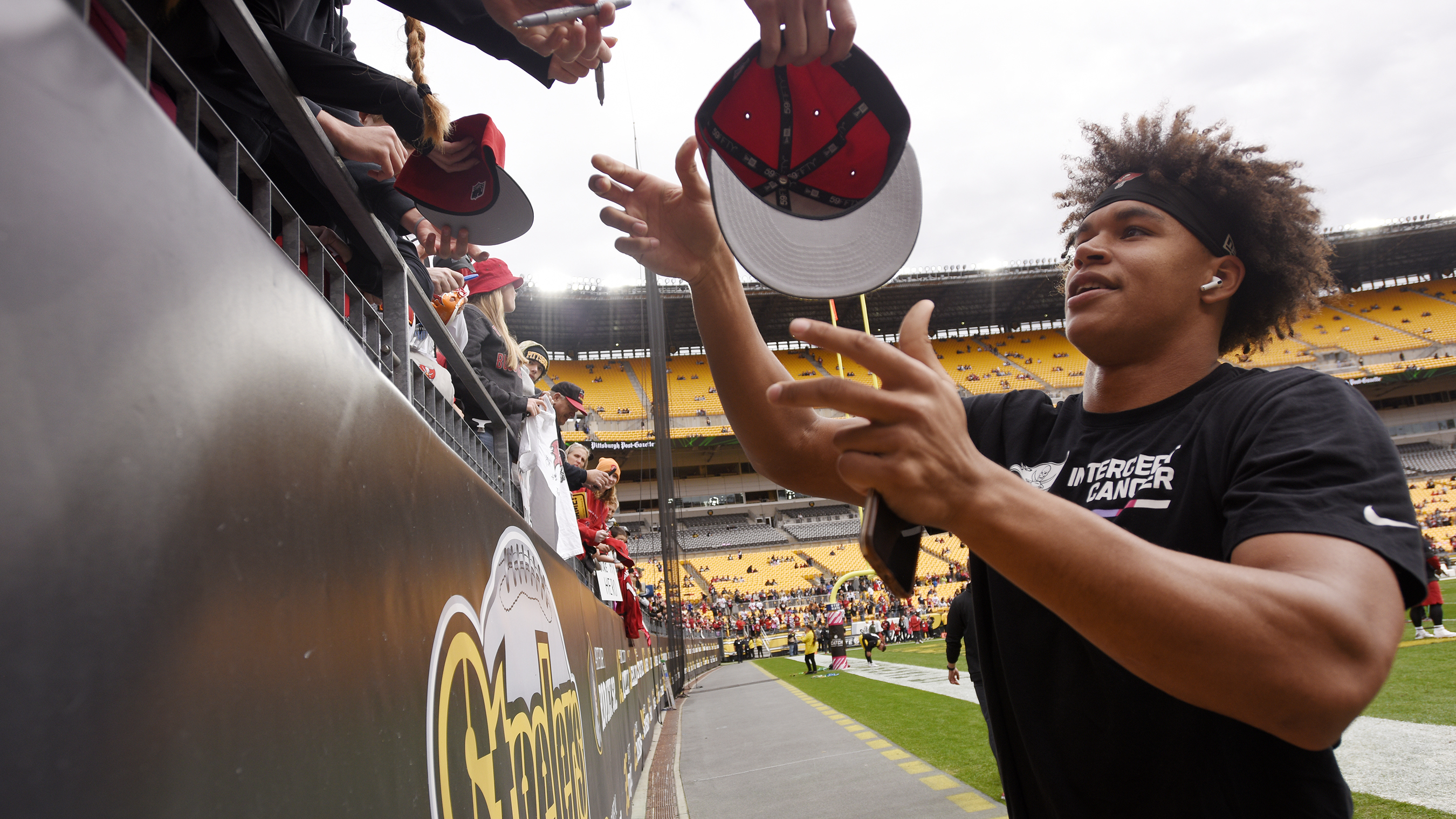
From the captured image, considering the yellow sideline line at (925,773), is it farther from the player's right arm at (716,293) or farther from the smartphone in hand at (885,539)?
the smartphone in hand at (885,539)

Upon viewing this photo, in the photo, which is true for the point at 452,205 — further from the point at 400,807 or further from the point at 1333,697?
the point at 1333,697

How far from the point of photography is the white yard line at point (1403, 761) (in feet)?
11.6

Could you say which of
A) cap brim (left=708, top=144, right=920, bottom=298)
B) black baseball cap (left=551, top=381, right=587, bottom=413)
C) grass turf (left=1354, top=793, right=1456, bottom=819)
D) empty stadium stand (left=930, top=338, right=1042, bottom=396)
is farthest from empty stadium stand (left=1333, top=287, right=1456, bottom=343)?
cap brim (left=708, top=144, right=920, bottom=298)

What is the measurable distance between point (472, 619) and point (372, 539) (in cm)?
53

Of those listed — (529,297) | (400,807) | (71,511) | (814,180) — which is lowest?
(400,807)

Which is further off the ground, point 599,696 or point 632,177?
point 632,177

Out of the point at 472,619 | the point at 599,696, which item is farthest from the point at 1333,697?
the point at 599,696

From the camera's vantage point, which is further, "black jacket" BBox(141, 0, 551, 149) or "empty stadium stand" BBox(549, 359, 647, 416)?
"empty stadium stand" BBox(549, 359, 647, 416)

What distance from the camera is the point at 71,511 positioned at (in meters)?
0.41

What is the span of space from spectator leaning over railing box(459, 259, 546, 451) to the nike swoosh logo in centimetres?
303

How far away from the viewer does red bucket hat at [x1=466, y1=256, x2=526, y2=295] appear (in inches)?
172

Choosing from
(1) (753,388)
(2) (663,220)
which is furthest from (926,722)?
(2) (663,220)

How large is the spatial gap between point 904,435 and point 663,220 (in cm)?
90

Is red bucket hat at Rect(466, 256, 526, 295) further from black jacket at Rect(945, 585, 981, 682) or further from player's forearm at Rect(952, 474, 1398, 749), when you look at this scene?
player's forearm at Rect(952, 474, 1398, 749)
